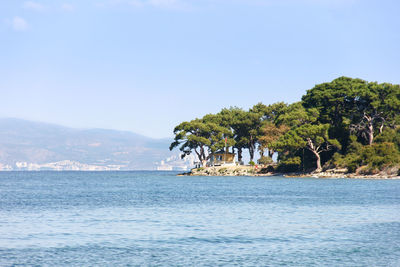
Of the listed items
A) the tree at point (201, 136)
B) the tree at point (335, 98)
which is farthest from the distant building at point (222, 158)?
the tree at point (335, 98)

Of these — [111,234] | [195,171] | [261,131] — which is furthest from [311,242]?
[195,171]

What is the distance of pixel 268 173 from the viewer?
12244cm

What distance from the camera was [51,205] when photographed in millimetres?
45031

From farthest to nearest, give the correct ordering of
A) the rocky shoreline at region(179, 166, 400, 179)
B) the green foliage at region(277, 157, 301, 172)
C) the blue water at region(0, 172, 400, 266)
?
the green foliage at region(277, 157, 301, 172) → the rocky shoreline at region(179, 166, 400, 179) → the blue water at region(0, 172, 400, 266)

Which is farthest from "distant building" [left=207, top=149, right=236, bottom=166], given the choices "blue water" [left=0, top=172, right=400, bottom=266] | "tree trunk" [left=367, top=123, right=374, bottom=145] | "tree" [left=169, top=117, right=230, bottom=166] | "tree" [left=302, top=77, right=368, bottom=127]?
"blue water" [left=0, top=172, right=400, bottom=266]

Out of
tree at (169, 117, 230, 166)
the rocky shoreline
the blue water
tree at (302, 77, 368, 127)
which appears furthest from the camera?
tree at (169, 117, 230, 166)

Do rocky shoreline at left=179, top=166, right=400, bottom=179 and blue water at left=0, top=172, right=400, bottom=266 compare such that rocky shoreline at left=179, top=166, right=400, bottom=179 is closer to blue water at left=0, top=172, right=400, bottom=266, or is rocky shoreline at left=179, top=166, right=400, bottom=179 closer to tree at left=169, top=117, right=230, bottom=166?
tree at left=169, top=117, right=230, bottom=166

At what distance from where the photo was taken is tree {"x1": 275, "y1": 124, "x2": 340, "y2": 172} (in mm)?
99356

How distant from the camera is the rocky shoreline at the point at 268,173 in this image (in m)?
90.8

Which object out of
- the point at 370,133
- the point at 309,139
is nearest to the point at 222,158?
the point at 309,139

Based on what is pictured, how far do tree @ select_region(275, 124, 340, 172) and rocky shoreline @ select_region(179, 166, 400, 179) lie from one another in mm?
4757

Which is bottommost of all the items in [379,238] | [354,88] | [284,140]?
[379,238]

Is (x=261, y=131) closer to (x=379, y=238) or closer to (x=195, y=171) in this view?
(x=195, y=171)

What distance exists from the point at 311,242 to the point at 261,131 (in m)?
105
